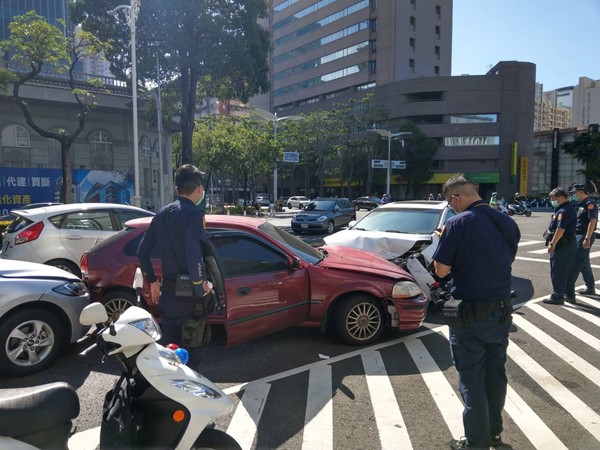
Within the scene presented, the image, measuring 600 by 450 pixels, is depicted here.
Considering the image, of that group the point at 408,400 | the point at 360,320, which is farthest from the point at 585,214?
the point at 408,400

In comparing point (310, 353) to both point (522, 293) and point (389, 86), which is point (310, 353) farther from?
point (389, 86)

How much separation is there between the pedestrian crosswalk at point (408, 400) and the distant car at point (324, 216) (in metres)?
13.4

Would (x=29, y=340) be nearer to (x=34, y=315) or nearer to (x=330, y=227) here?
(x=34, y=315)

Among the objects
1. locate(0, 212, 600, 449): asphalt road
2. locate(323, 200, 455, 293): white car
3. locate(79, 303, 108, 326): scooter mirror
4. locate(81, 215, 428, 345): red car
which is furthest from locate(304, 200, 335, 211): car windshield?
locate(79, 303, 108, 326): scooter mirror

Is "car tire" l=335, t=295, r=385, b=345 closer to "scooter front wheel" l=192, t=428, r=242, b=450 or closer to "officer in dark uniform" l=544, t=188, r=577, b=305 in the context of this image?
"scooter front wheel" l=192, t=428, r=242, b=450

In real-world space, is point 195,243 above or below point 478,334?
above

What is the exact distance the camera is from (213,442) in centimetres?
240

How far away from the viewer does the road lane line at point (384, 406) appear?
3.24 meters

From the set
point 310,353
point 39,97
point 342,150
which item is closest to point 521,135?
point 342,150

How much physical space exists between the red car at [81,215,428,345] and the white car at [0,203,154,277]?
252 cm

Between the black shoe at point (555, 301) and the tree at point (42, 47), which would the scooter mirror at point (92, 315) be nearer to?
the black shoe at point (555, 301)

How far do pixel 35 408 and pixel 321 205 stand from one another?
1839cm

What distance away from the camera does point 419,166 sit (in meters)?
54.5

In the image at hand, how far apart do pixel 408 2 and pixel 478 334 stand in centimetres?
6896
